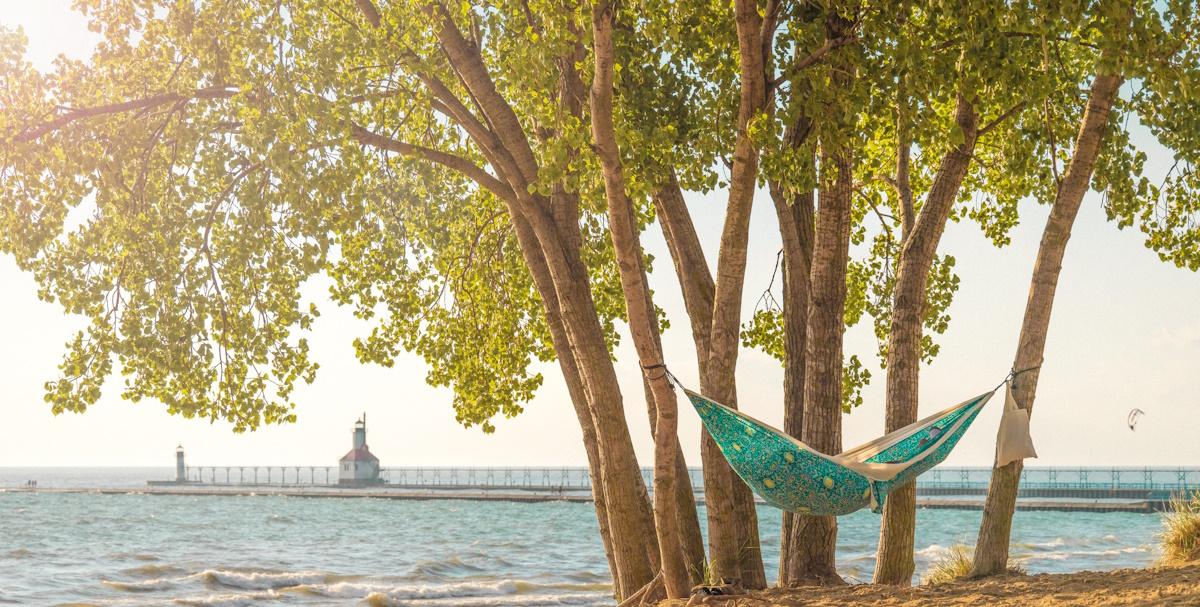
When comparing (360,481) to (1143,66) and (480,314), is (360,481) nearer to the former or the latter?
(480,314)

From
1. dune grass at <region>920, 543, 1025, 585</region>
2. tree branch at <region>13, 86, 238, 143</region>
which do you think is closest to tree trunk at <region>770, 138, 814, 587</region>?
dune grass at <region>920, 543, 1025, 585</region>

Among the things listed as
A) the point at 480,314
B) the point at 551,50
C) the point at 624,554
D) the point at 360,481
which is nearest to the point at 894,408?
the point at 624,554

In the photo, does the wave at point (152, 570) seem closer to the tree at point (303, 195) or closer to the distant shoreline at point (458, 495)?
the tree at point (303, 195)

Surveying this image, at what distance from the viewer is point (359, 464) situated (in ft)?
201

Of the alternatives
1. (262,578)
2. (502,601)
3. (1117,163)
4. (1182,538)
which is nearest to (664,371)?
(1117,163)

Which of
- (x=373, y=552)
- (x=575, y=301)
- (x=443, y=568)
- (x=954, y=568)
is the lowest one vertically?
(x=373, y=552)

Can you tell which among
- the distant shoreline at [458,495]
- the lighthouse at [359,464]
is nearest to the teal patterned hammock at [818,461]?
the distant shoreline at [458,495]

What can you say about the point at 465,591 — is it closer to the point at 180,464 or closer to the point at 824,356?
the point at 824,356

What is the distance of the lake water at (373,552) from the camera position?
18.3 metres

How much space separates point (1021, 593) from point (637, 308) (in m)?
2.55

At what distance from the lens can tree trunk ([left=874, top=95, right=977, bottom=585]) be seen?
6973mm

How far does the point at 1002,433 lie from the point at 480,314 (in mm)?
4905

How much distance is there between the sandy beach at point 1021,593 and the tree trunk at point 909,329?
0.53m

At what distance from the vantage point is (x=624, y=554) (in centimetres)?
670
